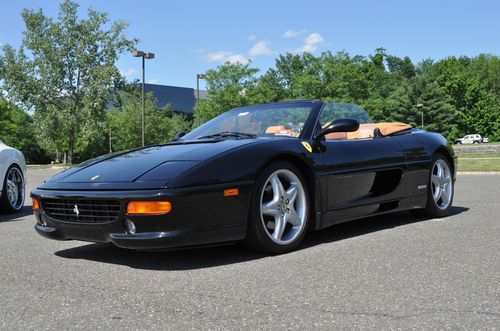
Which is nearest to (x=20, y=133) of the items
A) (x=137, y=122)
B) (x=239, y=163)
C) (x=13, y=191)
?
(x=137, y=122)

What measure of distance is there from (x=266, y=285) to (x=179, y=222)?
730 mm

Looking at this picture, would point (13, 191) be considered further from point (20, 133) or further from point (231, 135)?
point (20, 133)

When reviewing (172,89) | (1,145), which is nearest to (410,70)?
(172,89)

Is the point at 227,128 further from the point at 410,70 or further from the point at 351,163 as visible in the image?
the point at 410,70

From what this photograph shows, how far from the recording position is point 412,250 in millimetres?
4070

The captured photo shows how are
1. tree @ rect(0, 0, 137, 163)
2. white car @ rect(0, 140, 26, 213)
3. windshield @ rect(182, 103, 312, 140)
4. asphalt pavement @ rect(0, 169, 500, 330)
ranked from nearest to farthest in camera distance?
asphalt pavement @ rect(0, 169, 500, 330), windshield @ rect(182, 103, 312, 140), white car @ rect(0, 140, 26, 213), tree @ rect(0, 0, 137, 163)

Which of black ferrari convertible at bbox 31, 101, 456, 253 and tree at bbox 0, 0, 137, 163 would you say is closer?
black ferrari convertible at bbox 31, 101, 456, 253

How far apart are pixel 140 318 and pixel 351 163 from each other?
2639 mm

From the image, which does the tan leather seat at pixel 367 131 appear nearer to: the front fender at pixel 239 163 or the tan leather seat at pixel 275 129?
the tan leather seat at pixel 275 129

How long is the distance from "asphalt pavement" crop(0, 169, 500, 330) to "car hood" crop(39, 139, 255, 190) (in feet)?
1.90

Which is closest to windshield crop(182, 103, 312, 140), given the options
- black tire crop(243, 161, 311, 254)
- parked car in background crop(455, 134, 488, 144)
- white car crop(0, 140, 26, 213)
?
black tire crop(243, 161, 311, 254)

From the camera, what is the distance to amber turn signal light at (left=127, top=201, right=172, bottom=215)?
3.41 metres

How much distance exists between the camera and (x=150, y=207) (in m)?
3.42

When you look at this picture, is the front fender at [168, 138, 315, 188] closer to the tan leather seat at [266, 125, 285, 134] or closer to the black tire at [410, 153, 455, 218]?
the tan leather seat at [266, 125, 285, 134]
